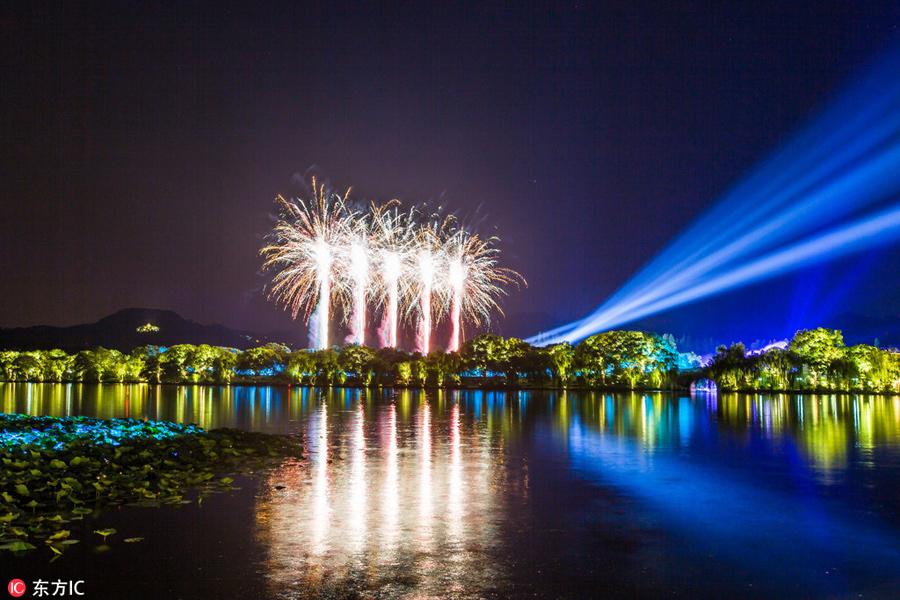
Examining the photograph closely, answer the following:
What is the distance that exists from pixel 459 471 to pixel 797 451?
1230 cm

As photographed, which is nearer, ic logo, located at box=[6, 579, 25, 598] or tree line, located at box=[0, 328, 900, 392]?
ic logo, located at box=[6, 579, 25, 598]

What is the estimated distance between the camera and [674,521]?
478 inches

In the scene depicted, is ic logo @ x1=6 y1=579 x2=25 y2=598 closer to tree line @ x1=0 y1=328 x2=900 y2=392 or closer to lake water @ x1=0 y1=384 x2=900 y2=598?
lake water @ x1=0 y1=384 x2=900 y2=598

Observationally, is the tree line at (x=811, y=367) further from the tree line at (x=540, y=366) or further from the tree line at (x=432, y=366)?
the tree line at (x=432, y=366)

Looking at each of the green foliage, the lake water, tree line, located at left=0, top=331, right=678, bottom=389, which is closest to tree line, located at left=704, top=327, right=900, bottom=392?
tree line, located at left=0, top=331, right=678, bottom=389

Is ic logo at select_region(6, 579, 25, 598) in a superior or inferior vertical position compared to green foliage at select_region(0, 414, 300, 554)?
inferior

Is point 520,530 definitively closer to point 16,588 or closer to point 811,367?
point 16,588

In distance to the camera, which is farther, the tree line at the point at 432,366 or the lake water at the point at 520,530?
the tree line at the point at 432,366

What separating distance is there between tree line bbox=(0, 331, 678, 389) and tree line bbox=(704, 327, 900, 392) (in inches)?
292

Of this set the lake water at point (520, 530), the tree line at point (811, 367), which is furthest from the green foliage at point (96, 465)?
the tree line at point (811, 367)

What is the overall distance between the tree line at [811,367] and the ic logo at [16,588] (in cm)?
8929

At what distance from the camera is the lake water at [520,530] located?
28.4 ft

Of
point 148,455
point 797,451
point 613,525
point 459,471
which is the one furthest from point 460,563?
point 797,451

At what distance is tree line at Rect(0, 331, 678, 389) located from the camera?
304ft
